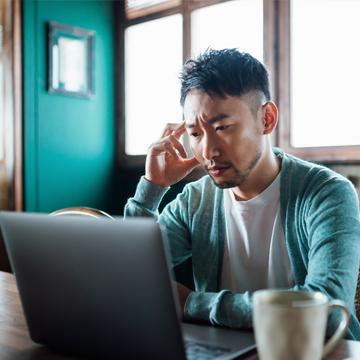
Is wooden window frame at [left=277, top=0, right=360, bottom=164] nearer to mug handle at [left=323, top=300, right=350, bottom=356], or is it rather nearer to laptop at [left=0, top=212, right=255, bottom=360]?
laptop at [left=0, top=212, right=255, bottom=360]

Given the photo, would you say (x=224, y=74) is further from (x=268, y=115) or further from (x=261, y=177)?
(x=261, y=177)

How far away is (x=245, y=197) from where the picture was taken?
1.36 m

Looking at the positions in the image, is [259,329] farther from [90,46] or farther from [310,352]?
[90,46]

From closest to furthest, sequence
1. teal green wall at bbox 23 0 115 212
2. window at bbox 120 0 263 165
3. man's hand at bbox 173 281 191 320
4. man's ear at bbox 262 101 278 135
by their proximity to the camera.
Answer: man's hand at bbox 173 281 191 320 → man's ear at bbox 262 101 278 135 → window at bbox 120 0 263 165 → teal green wall at bbox 23 0 115 212

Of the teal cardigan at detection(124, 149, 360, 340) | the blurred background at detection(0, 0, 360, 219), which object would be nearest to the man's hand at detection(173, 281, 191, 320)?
the teal cardigan at detection(124, 149, 360, 340)

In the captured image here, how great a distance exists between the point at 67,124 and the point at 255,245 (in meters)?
2.84

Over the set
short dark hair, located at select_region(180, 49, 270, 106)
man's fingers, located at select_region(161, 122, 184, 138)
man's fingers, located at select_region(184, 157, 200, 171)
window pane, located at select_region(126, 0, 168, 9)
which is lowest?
man's fingers, located at select_region(184, 157, 200, 171)

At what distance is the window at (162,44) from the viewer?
3.53 meters

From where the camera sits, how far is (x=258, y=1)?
3348mm

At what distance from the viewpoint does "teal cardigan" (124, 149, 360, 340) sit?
0.96 meters

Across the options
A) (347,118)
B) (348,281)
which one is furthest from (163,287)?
(347,118)

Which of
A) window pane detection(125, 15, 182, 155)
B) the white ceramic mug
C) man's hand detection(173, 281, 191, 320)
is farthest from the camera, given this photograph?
window pane detection(125, 15, 182, 155)

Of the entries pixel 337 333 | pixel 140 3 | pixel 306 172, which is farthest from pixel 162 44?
pixel 337 333

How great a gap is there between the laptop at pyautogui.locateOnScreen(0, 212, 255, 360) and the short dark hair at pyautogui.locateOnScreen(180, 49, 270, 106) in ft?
2.07
